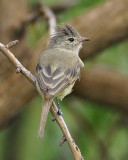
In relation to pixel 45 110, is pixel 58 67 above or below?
above

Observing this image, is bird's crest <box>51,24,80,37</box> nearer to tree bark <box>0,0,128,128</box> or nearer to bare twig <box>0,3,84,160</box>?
tree bark <box>0,0,128,128</box>

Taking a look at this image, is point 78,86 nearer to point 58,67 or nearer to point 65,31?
point 65,31

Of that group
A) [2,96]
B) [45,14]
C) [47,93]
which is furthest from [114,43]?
[47,93]

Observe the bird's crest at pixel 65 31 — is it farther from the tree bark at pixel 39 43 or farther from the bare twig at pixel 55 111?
the bare twig at pixel 55 111

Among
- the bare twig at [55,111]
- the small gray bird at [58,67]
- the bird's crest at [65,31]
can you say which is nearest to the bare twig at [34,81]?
the bare twig at [55,111]

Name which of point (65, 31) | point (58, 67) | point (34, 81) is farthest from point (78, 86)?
point (34, 81)

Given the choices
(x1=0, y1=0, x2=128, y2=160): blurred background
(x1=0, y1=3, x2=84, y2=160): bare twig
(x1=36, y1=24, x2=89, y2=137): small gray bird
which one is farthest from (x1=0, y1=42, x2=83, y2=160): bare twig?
(x1=0, y1=0, x2=128, y2=160): blurred background
